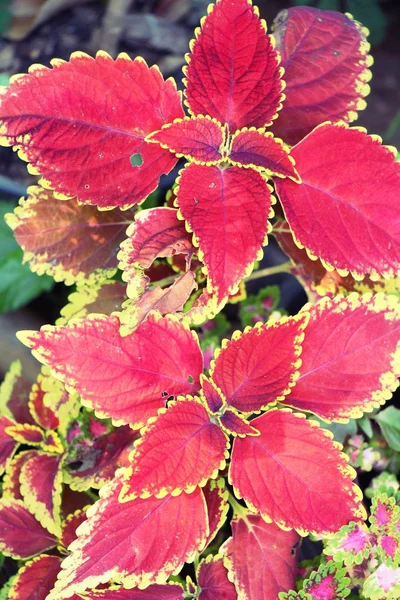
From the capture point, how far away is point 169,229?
63 cm

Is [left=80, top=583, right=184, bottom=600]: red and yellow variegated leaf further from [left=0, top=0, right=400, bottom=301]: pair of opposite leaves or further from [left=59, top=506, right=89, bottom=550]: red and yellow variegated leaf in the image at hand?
[left=0, top=0, right=400, bottom=301]: pair of opposite leaves

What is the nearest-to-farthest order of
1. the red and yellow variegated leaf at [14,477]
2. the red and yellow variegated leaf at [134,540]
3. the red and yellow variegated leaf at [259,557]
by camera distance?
the red and yellow variegated leaf at [134,540] < the red and yellow variegated leaf at [259,557] < the red and yellow variegated leaf at [14,477]

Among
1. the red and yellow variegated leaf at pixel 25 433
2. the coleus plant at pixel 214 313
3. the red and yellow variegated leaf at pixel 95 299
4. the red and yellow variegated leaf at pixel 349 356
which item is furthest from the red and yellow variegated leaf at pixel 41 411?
the red and yellow variegated leaf at pixel 349 356

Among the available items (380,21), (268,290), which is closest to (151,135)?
(268,290)

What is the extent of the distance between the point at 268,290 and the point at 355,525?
50 cm

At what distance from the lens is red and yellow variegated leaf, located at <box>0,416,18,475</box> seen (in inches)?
31.4

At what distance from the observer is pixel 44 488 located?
74 cm

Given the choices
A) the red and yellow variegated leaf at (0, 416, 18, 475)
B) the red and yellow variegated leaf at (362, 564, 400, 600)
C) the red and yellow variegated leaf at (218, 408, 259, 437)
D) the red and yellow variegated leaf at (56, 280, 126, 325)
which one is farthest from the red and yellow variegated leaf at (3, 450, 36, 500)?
the red and yellow variegated leaf at (362, 564, 400, 600)

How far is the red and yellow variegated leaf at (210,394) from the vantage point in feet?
2.08

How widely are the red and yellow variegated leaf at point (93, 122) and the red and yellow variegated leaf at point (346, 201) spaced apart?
0.14 metres

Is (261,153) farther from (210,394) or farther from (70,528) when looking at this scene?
(70,528)

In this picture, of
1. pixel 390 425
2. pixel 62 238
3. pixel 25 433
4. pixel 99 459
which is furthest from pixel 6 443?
pixel 390 425

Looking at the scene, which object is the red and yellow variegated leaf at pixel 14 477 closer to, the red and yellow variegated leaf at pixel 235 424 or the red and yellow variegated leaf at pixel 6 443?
the red and yellow variegated leaf at pixel 6 443

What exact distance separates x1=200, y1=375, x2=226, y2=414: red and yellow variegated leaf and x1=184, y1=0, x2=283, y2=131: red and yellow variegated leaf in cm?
26
